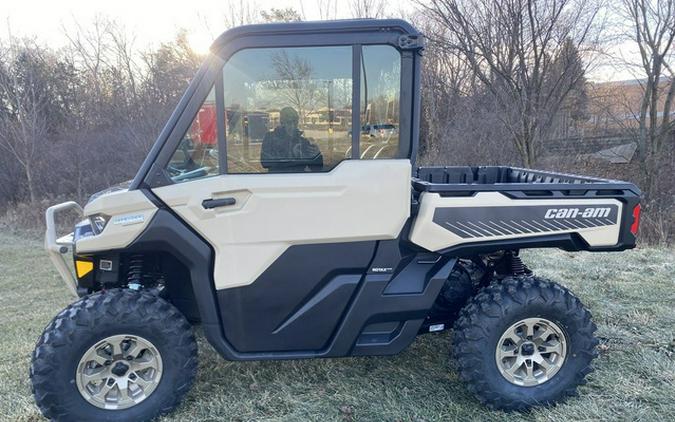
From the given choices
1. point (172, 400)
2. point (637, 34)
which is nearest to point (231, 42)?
point (172, 400)

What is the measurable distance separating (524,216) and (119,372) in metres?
2.53

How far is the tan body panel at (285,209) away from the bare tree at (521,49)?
8.86 meters

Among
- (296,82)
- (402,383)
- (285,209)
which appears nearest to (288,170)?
(285,209)

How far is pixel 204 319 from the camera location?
2.71 m

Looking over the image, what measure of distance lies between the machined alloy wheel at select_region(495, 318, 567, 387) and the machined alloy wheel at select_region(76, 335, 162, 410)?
2.10 meters

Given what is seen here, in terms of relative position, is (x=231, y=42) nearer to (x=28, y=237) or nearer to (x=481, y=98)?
(x=28, y=237)

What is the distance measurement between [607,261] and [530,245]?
143 inches

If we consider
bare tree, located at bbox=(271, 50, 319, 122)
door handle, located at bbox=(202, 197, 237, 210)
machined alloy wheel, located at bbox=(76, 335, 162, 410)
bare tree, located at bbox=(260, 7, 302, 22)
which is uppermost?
bare tree, located at bbox=(260, 7, 302, 22)

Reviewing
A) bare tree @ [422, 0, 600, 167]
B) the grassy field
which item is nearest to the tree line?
bare tree @ [422, 0, 600, 167]

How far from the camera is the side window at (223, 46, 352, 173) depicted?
8.30 ft

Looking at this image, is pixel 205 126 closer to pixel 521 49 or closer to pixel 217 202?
pixel 217 202

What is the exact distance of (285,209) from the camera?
2.60 meters

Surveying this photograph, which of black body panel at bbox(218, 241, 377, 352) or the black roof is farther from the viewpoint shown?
black body panel at bbox(218, 241, 377, 352)

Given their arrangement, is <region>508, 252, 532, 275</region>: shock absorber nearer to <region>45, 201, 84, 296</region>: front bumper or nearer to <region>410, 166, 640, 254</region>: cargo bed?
<region>410, 166, 640, 254</region>: cargo bed
